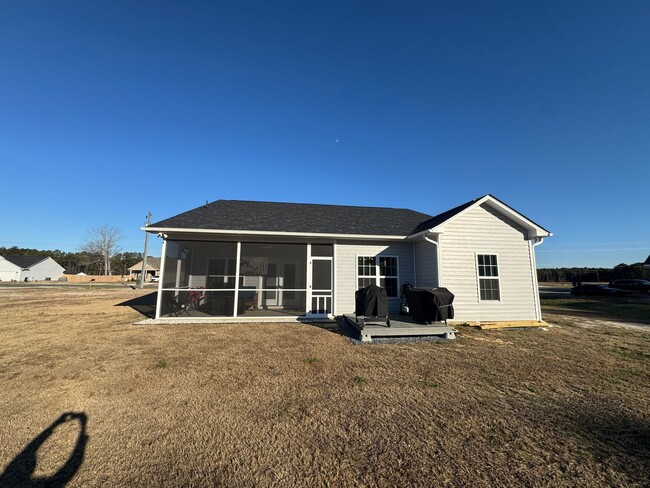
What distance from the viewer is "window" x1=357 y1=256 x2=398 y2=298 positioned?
10.9 m

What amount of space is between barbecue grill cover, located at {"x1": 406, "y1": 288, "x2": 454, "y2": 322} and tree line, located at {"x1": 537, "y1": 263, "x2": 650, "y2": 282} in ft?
132

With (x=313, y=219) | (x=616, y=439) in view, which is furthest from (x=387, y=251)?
(x=616, y=439)

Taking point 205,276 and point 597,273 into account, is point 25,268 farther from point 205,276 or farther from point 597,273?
point 597,273

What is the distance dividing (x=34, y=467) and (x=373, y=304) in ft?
22.6

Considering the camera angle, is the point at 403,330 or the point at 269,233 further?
the point at 269,233

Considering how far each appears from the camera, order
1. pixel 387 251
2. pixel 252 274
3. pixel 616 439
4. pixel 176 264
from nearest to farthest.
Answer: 1. pixel 616 439
2. pixel 387 251
3. pixel 176 264
4. pixel 252 274

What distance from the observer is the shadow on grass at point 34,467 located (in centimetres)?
233

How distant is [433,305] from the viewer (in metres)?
7.94

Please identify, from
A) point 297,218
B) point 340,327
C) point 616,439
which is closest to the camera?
point 616,439

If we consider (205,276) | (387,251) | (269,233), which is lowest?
(205,276)

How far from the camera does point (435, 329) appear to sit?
777 centimetres

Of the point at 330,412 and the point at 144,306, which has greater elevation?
the point at 144,306

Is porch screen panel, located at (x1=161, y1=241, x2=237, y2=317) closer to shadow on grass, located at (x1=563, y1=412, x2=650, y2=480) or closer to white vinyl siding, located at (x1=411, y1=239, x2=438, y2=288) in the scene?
white vinyl siding, located at (x1=411, y1=239, x2=438, y2=288)

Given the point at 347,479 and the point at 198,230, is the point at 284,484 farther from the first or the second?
the point at 198,230
